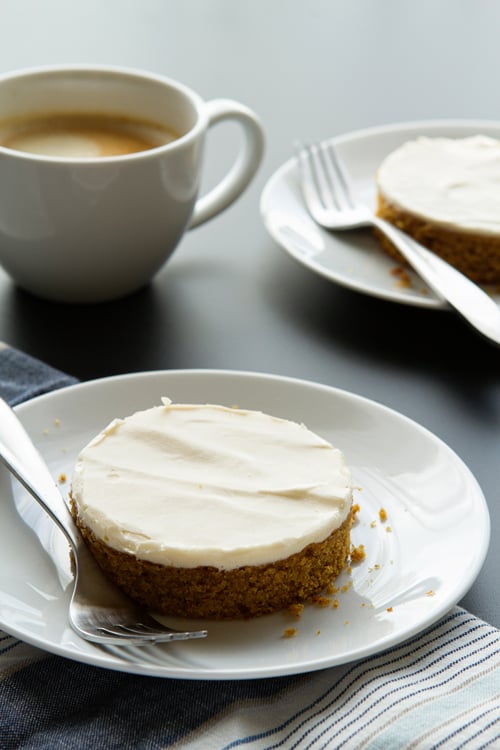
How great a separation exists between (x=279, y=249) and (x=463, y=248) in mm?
273

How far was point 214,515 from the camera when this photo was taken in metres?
0.82

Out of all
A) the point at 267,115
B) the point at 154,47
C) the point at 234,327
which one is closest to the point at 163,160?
the point at 234,327

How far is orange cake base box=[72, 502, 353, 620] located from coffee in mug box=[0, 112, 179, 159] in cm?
61

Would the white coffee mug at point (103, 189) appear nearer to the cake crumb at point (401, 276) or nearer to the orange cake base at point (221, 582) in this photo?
the cake crumb at point (401, 276)

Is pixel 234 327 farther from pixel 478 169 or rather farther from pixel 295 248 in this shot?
pixel 478 169

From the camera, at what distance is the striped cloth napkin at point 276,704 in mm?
730

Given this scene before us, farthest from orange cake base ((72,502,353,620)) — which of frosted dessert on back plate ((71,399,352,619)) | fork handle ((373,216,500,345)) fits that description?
fork handle ((373,216,500,345))

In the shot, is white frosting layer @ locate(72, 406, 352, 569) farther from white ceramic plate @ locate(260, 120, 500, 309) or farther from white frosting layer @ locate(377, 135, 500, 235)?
white frosting layer @ locate(377, 135, 500, 235)

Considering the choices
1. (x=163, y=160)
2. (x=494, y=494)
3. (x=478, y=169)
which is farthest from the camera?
(x=478, y=169)

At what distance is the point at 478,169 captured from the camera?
1429mm

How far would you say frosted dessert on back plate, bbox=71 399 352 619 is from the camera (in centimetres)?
79

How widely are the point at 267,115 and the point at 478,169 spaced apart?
498 mm

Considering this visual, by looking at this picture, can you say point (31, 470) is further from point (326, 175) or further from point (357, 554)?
point (326, 175)

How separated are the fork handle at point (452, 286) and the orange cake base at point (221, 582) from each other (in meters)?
0.39
